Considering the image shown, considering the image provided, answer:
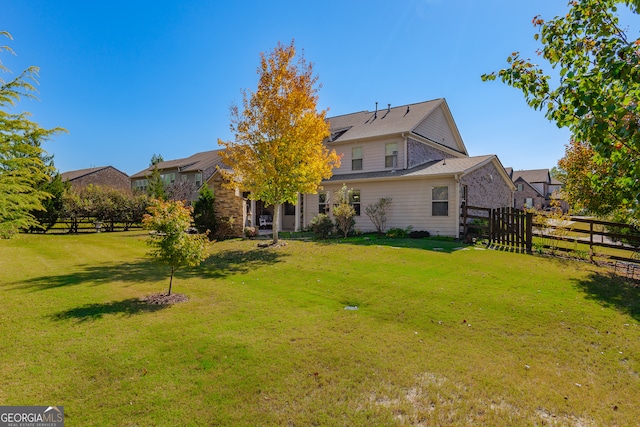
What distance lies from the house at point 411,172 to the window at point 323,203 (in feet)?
0.22

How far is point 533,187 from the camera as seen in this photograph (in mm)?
59375

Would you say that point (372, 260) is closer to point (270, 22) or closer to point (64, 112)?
point (270, 22)

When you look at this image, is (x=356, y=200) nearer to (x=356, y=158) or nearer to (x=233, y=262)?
(x=356, y=158)

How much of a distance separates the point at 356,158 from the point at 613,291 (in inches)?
613

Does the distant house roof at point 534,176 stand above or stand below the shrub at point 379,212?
above

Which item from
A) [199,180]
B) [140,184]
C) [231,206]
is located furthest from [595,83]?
[140,184]

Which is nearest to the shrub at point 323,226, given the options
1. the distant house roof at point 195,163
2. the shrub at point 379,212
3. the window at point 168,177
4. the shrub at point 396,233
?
the shrub at point 379,212

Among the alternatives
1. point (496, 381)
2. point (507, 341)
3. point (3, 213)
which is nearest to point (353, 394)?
point (496, 381)

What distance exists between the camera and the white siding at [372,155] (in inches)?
782

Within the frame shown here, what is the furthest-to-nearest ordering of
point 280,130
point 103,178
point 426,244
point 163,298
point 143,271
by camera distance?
point 103,178 → point 426,244 → point 280,130 → point 143,271 → point 163,298

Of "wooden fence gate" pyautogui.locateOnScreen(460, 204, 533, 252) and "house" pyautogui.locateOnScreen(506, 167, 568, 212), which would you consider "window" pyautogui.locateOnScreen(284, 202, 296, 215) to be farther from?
"house" pyautogui.locateOnScreen(506, 167, 568, 212)

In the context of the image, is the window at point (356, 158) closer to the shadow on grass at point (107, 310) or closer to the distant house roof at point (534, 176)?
the shadow on grass at point (107, 310)

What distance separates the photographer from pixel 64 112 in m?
15.0

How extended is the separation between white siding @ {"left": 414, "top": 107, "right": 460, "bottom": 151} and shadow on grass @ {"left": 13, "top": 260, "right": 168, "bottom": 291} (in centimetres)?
1724
